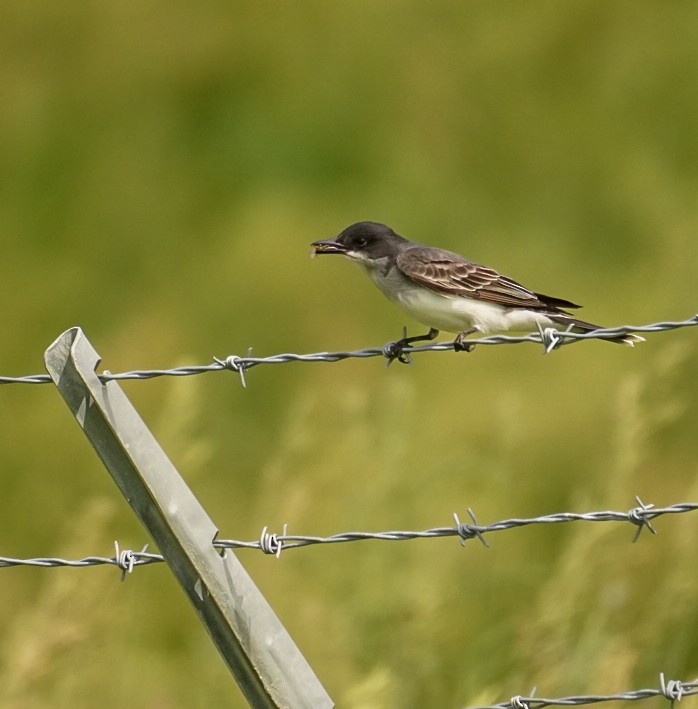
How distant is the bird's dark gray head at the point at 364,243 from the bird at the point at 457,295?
0.09 ft

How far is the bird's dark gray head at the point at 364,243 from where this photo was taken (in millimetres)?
6988

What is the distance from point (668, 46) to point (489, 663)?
17001 mm

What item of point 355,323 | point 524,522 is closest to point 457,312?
point 524,522

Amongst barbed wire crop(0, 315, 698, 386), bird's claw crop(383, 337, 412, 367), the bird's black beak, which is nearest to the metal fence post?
barbed wire crop(0, 315, 698, 386)

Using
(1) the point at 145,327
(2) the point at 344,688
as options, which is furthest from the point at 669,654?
(1) the point at 145,327

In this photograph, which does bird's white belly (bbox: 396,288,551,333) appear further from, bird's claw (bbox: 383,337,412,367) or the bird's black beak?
bird's claw (bbox: 383,337,412,367)

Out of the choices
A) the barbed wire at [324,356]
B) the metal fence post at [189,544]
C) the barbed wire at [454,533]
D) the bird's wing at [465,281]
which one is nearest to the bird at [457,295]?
the bird's wing at [465,281]

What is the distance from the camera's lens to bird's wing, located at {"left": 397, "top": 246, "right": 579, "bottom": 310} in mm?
6617

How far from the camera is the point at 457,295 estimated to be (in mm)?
6629

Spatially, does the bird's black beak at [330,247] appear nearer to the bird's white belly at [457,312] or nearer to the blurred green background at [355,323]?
the bird's white belly at [457,312]

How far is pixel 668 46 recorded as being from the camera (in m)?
21.8

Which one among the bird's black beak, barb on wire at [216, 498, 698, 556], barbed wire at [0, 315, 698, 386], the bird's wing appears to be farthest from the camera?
the bird's black beak

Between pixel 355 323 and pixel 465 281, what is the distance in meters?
8.70

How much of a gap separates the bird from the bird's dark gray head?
0.03m
